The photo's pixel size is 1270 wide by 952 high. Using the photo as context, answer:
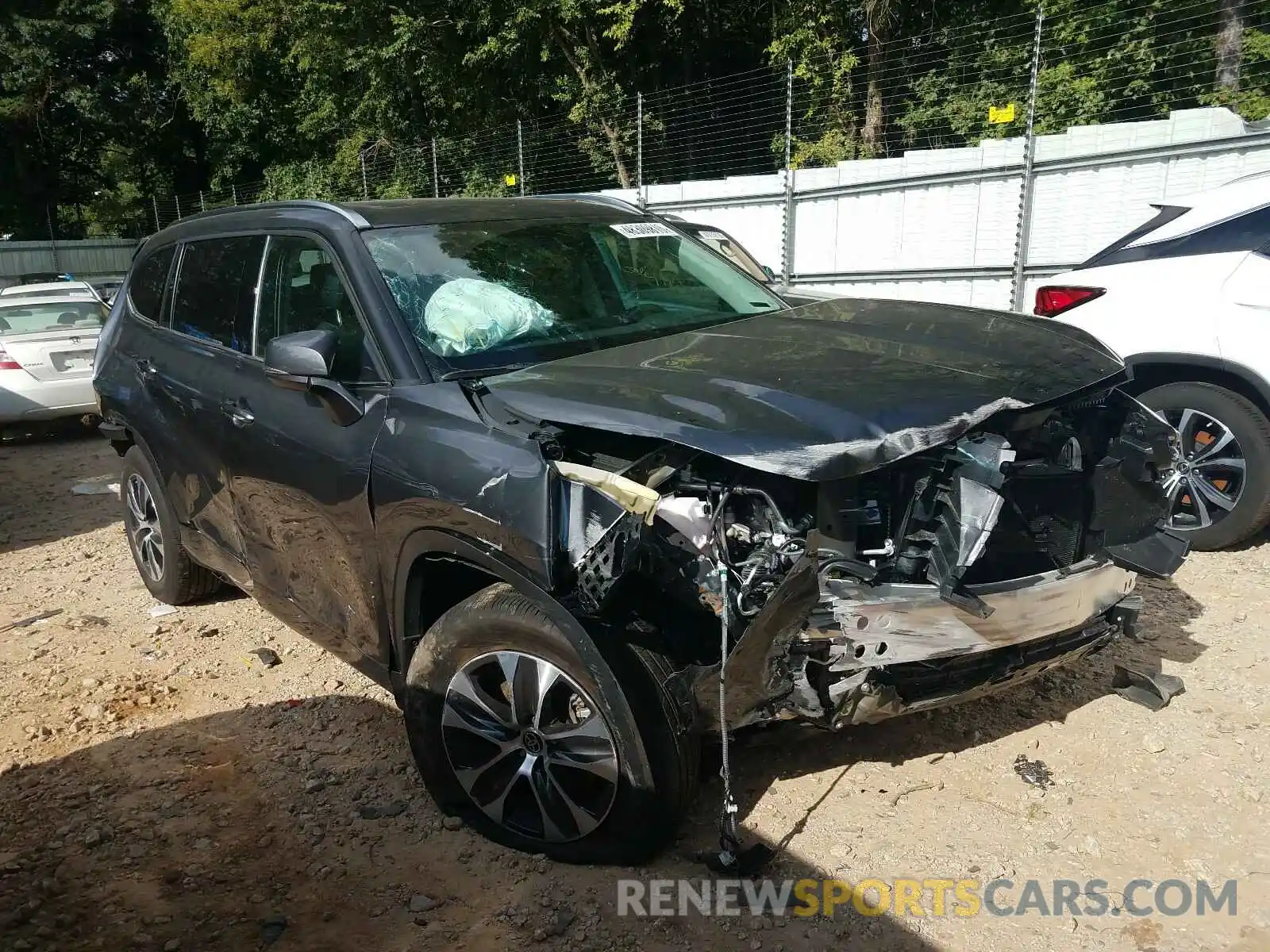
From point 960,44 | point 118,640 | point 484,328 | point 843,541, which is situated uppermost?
point 960,44

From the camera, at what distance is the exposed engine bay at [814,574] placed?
7.95ft

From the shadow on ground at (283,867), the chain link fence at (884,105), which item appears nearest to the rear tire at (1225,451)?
the shadow on ground at (283,867)

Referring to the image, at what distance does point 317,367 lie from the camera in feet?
9.75

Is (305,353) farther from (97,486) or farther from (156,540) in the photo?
(97,486)

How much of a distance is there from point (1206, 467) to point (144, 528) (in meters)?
5.72

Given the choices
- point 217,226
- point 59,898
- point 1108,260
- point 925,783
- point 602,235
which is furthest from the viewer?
point 1108,260

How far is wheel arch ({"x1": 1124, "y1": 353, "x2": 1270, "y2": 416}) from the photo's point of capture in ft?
15.7

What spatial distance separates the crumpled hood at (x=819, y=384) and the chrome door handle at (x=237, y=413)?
1.21 meters

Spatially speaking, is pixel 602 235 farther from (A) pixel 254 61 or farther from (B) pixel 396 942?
(A) pixel 254 61

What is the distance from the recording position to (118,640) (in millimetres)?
4738

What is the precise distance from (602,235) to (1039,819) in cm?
271

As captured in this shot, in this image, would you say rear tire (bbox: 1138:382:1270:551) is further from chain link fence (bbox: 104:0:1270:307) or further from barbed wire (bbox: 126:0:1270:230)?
barbed wire (bbox: 126:0:1270:230)

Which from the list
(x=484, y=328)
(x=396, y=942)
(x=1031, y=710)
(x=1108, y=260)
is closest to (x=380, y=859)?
(x=396, y=942)

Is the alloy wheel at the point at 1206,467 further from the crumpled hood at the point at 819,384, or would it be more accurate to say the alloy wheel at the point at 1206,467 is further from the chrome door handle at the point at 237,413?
the chrome door handle at the point at 237,413
